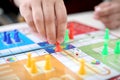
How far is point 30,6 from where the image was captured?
2.05ft

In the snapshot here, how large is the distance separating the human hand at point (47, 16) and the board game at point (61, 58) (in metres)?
0.07

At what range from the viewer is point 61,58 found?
0.66 metres

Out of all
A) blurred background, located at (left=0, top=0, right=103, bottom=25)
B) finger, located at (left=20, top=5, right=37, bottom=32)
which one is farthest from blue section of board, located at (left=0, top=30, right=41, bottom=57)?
blurred background, located at (left=0, top=0, right=103, bottom=25)

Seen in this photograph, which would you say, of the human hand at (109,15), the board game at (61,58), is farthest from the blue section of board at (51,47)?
the human hand at (109,15)

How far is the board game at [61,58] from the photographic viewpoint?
0.56m

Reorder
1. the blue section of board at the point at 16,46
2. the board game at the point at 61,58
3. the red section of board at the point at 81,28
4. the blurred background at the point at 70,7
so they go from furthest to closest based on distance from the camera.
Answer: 1. the blurred background at the point at 70,7
2. the red section of board at the point at 81,28
3. the blue section of board at the point at 16,46
4. the board game at the point at 61,58

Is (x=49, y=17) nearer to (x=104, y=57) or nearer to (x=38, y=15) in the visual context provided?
(x=38, y=15)

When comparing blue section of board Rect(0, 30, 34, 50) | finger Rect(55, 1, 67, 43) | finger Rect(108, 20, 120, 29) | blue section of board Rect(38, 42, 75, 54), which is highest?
finger Rect(55, 1, 67, 43)

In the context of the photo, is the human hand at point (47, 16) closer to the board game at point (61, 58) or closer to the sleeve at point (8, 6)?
the board game at point (61, 58)

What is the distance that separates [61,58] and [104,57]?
13cm

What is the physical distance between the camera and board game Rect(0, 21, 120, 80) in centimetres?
56

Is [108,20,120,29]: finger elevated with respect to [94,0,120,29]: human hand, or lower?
lower

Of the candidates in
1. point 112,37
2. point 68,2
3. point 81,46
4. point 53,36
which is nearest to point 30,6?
point 53,36

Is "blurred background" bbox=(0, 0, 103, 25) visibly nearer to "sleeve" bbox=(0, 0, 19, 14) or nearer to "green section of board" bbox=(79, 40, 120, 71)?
"sleeve" bbox=(0, 0, 19, 14)
